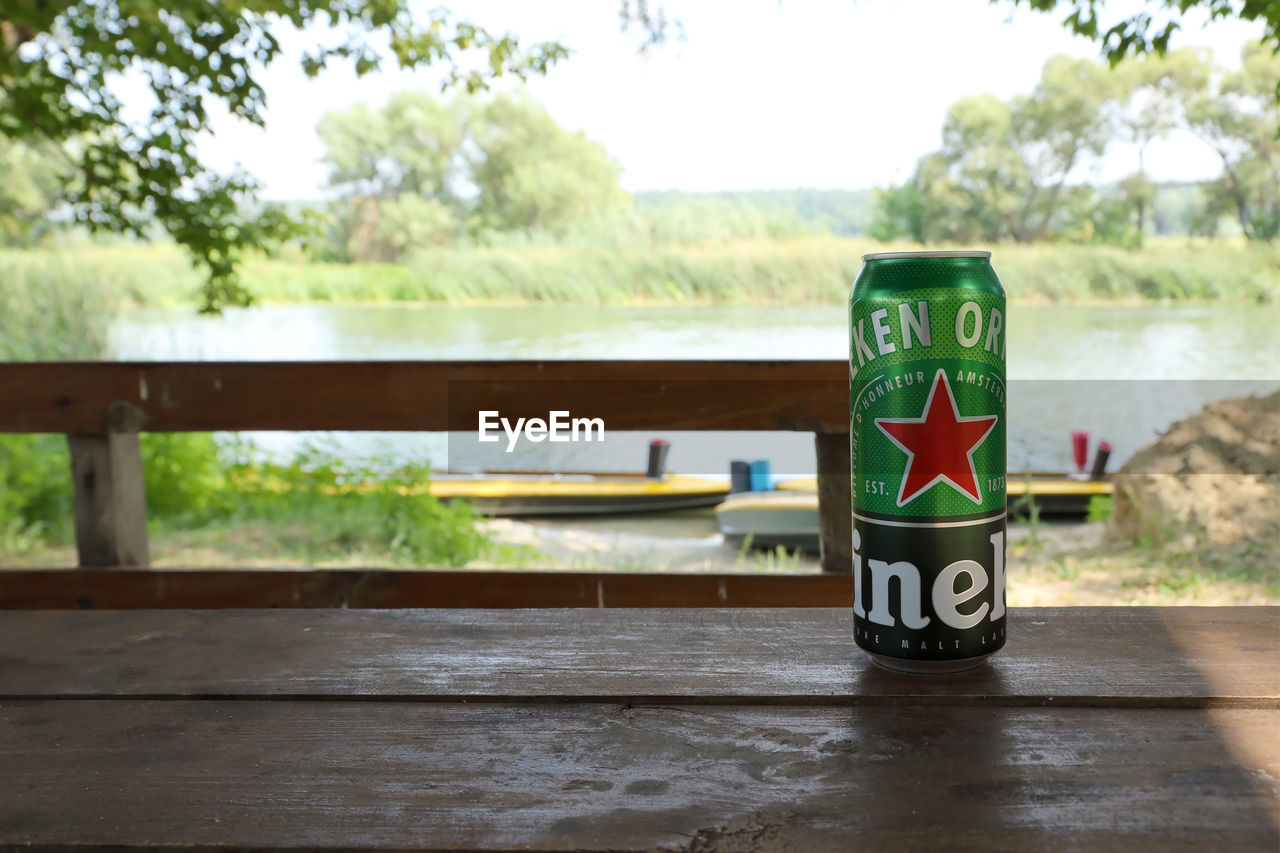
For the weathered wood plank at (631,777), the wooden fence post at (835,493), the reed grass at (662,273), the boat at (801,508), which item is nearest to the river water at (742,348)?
A: the reed grass at (662,273)

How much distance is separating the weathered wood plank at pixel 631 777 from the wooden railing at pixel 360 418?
97 cm

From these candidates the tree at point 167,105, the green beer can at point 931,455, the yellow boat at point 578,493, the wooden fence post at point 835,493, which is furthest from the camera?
the yellow boat at point 578,493

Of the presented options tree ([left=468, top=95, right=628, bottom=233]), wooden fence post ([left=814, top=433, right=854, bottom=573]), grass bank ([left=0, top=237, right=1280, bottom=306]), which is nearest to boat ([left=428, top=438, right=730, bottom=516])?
grass bank ([left=0, top=237, right=1280, bottom=306])

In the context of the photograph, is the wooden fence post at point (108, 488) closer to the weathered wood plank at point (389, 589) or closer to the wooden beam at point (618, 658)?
the weathered wood plank at point (389, 589)

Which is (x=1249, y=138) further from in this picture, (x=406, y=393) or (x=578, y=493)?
(x=406, y=393)

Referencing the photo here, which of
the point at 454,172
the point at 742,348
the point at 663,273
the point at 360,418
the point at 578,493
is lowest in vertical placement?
the point at 578,493

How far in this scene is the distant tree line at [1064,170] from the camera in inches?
272

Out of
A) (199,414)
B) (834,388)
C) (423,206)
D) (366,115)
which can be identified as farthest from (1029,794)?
(366,115)

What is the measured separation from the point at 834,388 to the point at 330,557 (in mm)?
3145

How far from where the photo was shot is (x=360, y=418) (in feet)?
5.01

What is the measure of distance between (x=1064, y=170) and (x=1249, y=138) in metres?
1.23

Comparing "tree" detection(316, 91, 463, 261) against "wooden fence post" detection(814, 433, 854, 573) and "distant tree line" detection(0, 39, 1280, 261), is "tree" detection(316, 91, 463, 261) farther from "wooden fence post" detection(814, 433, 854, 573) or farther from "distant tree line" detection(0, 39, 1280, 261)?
"wooden fence post" detection(814, 433, 854, 573)

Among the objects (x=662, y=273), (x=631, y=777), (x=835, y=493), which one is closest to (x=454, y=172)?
(x=662, y=273)

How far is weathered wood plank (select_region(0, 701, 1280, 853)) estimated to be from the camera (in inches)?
15.5
